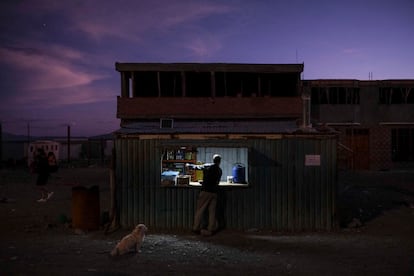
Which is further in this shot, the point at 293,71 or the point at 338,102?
the point at 338,102

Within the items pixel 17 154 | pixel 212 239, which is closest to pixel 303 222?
pixel 212 239

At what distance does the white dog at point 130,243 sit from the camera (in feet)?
30.3

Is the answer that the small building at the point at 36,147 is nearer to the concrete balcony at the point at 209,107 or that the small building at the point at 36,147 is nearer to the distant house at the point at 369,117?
the concrete balcony at the point at 209,107

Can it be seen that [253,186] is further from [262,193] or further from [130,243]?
[130,243]

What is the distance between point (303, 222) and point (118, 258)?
5.11 meters

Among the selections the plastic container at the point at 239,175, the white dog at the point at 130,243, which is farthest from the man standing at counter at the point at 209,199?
the white dog at the point at 130,243

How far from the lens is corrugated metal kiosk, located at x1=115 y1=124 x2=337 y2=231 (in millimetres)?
11953

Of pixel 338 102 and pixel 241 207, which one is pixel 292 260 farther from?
pixel 338 102

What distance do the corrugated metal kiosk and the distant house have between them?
19.5m

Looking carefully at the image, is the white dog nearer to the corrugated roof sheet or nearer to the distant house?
the corrugated roof sheet

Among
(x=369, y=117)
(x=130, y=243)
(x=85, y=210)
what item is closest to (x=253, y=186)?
(x=130, y=243)

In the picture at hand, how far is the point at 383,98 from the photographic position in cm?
3131

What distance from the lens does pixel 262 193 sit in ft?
39.4

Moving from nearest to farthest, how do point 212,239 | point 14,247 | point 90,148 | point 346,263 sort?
point 346,263 → point 14,247 → point 212,239 → point 90,148
